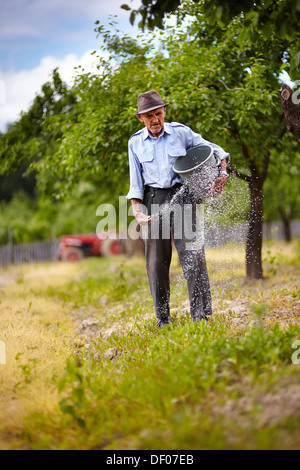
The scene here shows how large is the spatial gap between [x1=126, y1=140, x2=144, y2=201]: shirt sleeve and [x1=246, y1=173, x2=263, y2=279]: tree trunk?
3.14 m

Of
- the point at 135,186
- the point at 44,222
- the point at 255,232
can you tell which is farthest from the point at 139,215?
the point at 44,222

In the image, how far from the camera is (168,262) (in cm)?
420

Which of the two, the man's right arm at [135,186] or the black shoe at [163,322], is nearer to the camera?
the man's right arm at [135,186]

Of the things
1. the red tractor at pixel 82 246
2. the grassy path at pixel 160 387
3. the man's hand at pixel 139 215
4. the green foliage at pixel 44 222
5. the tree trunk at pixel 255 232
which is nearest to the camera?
the grassy path at pixel 160 387

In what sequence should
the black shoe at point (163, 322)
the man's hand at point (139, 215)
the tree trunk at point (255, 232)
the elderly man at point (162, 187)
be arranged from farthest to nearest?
1. the tree trunk at point (255, 232)
2. the black shoe at point (163, 322)
3. the elderly man at point (162, 187)
4. the man's hand at point (139, 215)

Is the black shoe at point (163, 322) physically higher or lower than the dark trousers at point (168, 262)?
lower

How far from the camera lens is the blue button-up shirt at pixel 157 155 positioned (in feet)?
13.4

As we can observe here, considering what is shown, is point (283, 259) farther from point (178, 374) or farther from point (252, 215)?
point (178, 374)

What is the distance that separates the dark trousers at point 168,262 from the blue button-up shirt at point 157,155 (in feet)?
0.29

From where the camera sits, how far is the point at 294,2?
3123 millimetres

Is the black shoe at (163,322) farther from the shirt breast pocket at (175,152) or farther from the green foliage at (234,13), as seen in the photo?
the green foliage at (234,13)

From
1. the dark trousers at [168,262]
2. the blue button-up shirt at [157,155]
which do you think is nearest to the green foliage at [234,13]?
the blue button-up shirt at [157,155]

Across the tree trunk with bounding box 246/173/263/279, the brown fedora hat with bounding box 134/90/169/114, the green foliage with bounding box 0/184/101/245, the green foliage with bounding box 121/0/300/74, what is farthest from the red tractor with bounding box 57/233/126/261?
the green foliage with bounding box 121/0/300/74

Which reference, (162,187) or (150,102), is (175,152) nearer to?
(162,187)
